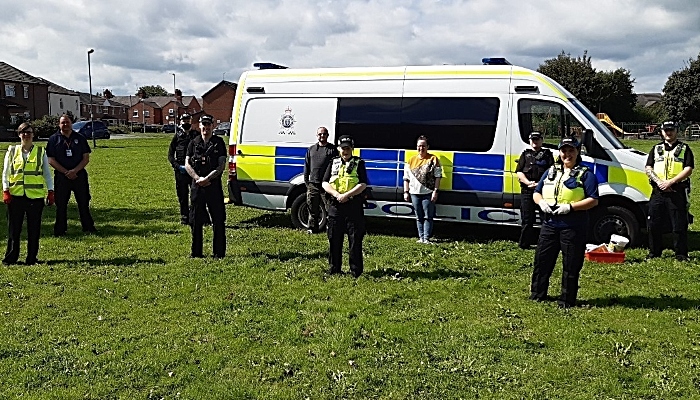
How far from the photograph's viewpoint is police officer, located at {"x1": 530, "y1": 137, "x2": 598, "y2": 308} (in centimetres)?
628

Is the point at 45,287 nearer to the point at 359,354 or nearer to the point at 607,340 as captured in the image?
the point at 359,354

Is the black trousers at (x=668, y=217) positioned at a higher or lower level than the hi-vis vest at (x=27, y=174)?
lower

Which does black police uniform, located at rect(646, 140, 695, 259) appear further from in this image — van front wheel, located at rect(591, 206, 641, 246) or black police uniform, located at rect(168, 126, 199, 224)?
black police uniform, located at rect(168, 126, 199, 224)

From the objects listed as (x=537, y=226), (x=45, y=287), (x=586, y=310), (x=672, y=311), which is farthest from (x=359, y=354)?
(x=537, y=226)

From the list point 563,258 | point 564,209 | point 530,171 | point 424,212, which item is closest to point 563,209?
point 564,209

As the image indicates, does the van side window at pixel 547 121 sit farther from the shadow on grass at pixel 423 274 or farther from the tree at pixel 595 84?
the tree at pixel 595 84

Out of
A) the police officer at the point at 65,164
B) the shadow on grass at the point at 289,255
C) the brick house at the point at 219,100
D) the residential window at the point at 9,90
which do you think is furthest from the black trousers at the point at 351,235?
the brick house at the point at 219,100

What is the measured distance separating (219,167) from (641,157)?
5.67 meters

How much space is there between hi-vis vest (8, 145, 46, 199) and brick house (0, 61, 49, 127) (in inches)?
2432

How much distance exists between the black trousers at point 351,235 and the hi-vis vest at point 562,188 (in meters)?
2.26

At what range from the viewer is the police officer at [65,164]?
1036cm

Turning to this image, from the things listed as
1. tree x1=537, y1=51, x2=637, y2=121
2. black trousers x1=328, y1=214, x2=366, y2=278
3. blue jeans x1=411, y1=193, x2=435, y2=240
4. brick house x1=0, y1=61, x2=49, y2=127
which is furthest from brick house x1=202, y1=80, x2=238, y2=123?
black trousers x1=328, y1=214, x2=366, y2=278

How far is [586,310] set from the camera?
6.56 metres

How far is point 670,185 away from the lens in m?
8.42
